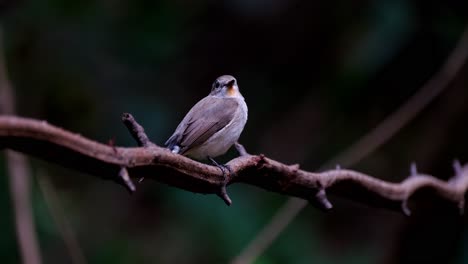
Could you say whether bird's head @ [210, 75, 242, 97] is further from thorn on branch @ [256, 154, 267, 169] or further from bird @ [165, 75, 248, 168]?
thorn on branch @ [256, 154, 267, 169]

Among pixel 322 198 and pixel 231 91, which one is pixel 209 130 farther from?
pixel 322 198

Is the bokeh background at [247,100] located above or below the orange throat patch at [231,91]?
above

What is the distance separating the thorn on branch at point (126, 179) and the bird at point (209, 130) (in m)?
1.73

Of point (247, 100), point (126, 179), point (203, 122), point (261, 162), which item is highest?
point (247, 100)

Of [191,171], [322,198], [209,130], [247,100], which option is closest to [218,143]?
[209,130]

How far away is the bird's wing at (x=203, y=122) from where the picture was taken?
12.9ft

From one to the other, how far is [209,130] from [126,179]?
2016 mm

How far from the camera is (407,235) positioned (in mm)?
7008

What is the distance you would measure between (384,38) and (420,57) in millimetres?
563

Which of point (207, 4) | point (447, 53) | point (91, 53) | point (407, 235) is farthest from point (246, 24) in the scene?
point (407, 235)

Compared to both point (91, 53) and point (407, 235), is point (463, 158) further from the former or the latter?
point (91, 53)

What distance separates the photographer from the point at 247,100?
7676 millimetres

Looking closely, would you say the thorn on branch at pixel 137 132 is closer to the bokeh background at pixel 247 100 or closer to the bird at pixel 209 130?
the bird at pixel 209 130

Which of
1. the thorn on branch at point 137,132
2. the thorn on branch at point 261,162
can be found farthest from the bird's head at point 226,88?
the thorn on branch at point 137,132
